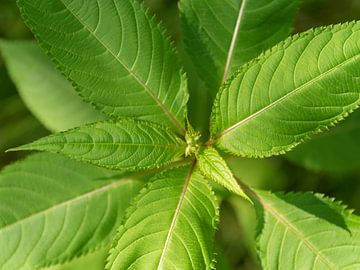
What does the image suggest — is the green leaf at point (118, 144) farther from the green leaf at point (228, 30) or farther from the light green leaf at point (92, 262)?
the light green leaf at point (92, 262)

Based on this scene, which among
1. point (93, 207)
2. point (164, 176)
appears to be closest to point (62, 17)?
point (164, 176)

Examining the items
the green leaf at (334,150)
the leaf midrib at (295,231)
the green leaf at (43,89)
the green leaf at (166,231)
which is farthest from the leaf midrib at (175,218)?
the green leaf at (334,150)

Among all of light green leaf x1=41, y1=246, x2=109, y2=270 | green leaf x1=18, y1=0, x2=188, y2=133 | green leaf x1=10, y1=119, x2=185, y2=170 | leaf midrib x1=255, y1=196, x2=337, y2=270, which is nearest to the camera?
green leaf x1=10, y1=119, x2=185, y2=170

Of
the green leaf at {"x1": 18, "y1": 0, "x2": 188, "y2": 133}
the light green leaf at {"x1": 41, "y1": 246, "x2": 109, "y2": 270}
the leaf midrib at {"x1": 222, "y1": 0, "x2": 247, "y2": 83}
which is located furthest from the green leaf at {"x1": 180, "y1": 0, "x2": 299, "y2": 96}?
the light green leaf at {"x1": 41, "y1": 246, "x2": 109, "y2": 270}

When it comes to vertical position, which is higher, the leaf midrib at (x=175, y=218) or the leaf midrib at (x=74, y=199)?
the leaf midrib at (x=74, y=199)

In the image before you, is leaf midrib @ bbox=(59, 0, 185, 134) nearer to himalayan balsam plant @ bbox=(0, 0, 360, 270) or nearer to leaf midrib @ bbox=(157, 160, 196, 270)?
himalayan balsam plant @ bbox=(0, 0, 360, 270)

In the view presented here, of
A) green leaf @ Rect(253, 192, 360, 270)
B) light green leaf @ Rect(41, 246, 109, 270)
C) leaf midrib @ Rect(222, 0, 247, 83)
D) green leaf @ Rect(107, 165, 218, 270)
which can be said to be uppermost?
leaf midrib @ Rect(222, 0, 247, 83)
